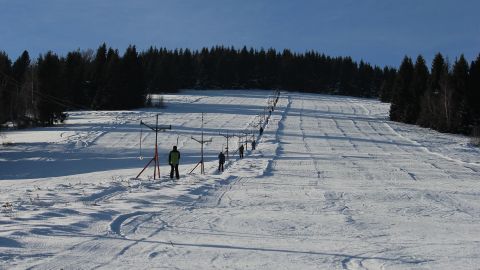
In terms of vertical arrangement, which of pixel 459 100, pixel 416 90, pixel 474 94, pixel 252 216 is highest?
pixel 416 90

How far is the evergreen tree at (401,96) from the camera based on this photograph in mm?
Answer: 74562

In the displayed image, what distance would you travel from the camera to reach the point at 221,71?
427 feet

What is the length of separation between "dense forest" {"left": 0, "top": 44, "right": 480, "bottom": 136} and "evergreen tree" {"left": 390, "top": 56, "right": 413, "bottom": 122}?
0.15 metres

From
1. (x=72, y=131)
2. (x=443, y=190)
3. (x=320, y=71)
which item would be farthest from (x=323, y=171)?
(x=320, y=71)

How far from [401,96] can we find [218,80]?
62.2 m

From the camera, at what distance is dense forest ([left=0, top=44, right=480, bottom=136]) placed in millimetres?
59219

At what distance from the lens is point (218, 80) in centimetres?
12938

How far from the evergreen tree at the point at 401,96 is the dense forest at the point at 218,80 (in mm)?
145

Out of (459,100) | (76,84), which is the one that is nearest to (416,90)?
(459,100)

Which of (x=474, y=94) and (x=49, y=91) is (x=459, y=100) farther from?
(x=49, y=91)

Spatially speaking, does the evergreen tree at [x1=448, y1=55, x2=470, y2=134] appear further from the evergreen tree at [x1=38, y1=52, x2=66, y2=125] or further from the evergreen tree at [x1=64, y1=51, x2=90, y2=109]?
the evergreen tree at [x1=64, y1=51, x2=90, y2=109]

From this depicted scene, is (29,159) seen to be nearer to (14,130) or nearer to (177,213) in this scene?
(14,130)

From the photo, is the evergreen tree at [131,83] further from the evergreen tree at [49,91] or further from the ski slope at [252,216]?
the ski slope at [252,216]

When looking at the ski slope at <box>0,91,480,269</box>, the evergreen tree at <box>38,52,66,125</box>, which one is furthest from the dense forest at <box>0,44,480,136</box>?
the ski slope at <box>0,91,480,269</box>
